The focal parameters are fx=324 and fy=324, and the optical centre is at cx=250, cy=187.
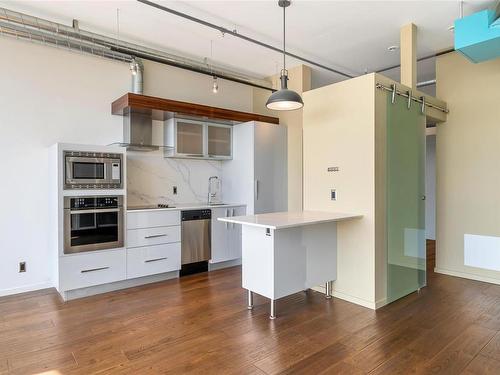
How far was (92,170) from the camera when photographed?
3.65 metres

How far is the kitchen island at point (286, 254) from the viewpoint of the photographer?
2938 mm

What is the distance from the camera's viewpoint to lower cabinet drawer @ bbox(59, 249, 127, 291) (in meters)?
3.47

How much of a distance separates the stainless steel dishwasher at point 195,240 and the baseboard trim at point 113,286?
0.79 feet

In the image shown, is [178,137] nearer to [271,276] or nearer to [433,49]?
[271,276]

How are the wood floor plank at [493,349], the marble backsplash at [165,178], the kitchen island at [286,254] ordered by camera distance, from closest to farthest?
the wood floor plank at [493,349] → the kitchen island at [286,254] → the marble backsplash at [165,178]

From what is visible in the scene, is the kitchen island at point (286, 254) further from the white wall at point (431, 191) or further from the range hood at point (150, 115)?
the white wall at point (431, 191)

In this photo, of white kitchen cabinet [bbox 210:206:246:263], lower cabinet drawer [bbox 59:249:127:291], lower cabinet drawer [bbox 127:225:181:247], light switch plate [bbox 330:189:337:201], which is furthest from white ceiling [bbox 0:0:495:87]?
lower cabinet drawer [bbox 59:249:127:291]

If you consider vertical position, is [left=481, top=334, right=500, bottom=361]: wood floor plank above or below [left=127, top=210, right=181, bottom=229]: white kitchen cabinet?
below

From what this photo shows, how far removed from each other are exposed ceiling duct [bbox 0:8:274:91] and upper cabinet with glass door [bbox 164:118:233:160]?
792 millimetres

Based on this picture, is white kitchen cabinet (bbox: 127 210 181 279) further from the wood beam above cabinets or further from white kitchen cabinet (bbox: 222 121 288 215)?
the wood beam above cabinets

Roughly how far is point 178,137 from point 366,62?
3.09m

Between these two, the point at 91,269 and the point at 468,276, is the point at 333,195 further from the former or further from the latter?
the point at 91,269

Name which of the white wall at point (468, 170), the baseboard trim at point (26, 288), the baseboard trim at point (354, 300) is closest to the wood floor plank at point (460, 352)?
the baseboard trim at point (354, 300)

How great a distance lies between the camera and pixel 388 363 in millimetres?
2258
